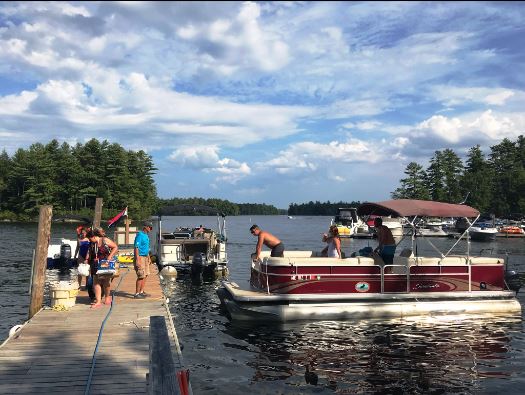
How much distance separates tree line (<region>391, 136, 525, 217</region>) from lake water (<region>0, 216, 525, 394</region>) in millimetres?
82959

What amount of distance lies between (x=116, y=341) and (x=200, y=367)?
82.3 inches

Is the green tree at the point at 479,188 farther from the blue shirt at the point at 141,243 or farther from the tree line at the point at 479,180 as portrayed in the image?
the blue shirt at the point at 141,243

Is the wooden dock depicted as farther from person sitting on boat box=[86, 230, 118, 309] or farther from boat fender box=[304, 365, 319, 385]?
boat fender box=[304, 365, 319, 385]

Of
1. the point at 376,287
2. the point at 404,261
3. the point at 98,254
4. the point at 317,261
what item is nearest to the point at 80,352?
the point at 98,254

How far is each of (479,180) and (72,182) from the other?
81.2 metres

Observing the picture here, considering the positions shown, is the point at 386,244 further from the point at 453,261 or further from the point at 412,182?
the point at 412,182

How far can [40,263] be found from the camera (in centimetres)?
1285

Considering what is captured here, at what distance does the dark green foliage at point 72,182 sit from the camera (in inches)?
4016

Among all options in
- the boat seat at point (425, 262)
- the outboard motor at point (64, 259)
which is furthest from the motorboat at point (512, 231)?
the outboard motor at point (64, 259)

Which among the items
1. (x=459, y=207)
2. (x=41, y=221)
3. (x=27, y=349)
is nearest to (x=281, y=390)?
(x=27, y=349)

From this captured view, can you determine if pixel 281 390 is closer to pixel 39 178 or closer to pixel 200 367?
pixel 200 367

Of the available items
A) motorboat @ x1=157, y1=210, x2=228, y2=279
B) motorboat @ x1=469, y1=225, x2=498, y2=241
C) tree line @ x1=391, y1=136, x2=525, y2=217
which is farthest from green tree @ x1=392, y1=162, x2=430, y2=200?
motorboat @ x1=157, y1=210, x2=228, y2=279

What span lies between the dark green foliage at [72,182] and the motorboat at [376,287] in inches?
→ 3584

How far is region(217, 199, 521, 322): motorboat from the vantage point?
1377 cm
